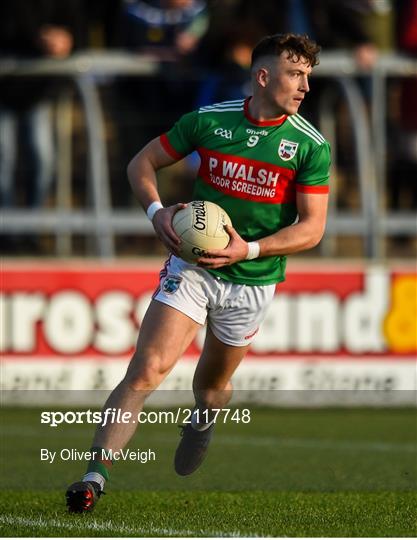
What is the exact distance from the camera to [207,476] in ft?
29.7

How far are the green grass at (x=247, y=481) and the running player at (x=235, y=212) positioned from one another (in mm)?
501

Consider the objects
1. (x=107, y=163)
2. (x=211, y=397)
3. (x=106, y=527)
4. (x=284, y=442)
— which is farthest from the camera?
(x=107, y=163)

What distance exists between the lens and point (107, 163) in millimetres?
12898

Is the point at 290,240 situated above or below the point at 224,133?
below

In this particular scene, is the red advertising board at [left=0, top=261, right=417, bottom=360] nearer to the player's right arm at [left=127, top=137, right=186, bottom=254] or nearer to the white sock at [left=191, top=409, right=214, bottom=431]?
the white sock at [left=191, top=409, right=214, bottom=431]

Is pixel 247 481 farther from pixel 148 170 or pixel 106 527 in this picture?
pixel 148 170

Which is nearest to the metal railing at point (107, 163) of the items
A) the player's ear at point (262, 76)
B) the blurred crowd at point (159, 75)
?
the blurred crowd at point (159, 75)

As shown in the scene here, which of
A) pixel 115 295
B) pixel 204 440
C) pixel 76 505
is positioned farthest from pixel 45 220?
pixel 76 505

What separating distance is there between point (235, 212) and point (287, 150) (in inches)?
17.3

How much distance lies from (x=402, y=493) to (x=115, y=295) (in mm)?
4898

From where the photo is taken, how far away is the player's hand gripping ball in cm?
713

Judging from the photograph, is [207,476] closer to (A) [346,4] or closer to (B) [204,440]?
(B) [204,440]

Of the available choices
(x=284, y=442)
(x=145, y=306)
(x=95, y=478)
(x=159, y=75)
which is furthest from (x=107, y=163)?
(x=95, y=478)

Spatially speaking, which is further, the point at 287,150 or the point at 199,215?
the point at 287,150
